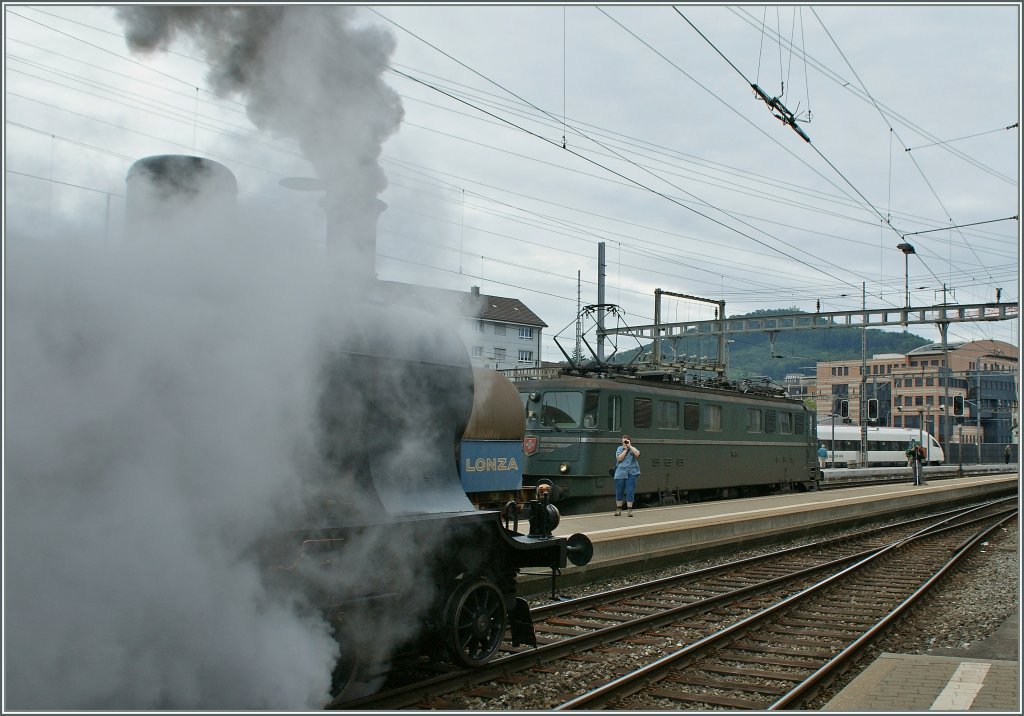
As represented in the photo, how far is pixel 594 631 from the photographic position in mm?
7953

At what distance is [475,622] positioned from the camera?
642 cm

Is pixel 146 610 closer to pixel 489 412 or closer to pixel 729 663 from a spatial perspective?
pixel 489 412

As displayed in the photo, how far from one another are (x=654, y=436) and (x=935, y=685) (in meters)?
11.7

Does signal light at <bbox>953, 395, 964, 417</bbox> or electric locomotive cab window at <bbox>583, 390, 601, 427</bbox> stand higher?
signal light at <bbox>953, 395, 964, 417</bbox>

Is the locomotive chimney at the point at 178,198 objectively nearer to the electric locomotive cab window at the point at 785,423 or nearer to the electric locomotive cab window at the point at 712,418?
the electric locomotive cab window at the point at 712,418

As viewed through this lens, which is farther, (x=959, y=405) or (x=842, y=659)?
(x=959, y=405)

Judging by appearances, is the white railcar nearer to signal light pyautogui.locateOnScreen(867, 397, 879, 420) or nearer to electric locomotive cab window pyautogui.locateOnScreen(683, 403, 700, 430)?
signal light pyautogui.locateOnScreen(867, 397, 879, 420)

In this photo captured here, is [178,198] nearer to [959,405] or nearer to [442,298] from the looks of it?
[442,298]

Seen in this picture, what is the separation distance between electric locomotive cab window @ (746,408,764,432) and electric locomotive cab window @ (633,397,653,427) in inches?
198

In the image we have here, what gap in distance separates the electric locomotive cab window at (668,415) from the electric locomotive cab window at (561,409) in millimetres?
2350

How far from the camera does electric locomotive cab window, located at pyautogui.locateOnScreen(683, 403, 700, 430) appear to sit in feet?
62.6

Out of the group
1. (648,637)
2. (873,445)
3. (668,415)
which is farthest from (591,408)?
(873,445)

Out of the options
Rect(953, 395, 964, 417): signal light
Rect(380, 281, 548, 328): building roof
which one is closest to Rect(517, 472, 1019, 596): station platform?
Rect(380, 281, 548, 328): building roof

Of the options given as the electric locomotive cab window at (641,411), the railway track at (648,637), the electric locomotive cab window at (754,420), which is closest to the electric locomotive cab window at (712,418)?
the electric locomotive cab window at (754,420)
